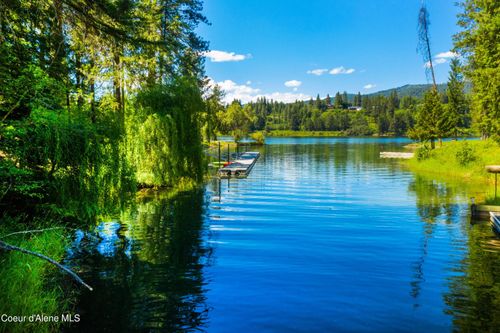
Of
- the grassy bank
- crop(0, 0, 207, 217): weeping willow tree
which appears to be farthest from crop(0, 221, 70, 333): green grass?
the grassy bank

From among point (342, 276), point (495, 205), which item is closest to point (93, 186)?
point (342, 276)

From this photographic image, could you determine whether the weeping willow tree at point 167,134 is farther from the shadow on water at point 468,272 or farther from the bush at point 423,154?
the bush at point 423,154

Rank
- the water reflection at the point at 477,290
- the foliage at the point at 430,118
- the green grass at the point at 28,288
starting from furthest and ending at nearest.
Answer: the foliage at the point at 430,118, the water reflection at the point at 477,290, the green grass at the point at 28,288

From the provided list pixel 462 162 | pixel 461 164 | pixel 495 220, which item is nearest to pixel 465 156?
pixel 462 162

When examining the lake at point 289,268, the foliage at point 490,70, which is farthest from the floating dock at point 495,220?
the foliage at point 490,70

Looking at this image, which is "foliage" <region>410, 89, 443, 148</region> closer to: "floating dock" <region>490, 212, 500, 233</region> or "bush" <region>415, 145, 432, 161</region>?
"bush" <region>415, 145, 432, 161</region>

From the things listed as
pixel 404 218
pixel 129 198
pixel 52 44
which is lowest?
pixel 404 218

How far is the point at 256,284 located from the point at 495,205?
17.1 metres

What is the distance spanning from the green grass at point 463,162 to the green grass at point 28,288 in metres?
34.6

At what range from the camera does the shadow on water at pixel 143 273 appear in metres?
9.72

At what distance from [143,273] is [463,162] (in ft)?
132

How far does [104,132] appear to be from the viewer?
14008 millimetres

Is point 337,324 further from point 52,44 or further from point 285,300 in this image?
point 52,44

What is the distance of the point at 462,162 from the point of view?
4300 cm
